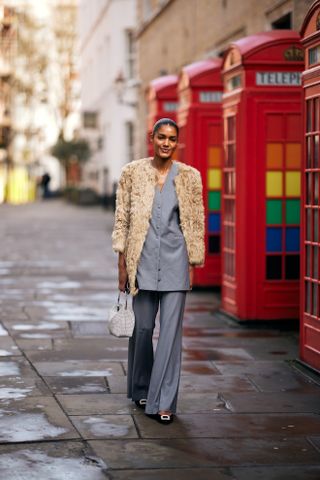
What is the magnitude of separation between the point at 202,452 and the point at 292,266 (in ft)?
16.6

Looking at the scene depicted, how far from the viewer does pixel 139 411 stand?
7.02 m

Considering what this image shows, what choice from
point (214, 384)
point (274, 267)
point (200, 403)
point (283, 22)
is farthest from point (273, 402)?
point (283, 22)

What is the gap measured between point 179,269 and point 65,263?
11.4 meters

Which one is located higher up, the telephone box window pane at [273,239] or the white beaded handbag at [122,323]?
the telephone box window pane at [273,239]

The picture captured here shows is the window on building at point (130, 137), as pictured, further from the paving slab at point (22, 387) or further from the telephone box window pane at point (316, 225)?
the paving slab at point (22, 387)

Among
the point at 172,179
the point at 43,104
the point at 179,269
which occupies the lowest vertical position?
the point at 179,269

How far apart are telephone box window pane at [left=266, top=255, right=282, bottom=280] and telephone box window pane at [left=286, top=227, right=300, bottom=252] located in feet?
0.48

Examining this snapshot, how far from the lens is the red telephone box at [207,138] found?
13.5 meters

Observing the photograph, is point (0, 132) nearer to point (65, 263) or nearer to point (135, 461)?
point (65, 263)

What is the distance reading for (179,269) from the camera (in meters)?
6.82

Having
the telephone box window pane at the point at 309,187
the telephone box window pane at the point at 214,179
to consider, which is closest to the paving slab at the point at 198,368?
the telephone box window pane at the point at 309,187

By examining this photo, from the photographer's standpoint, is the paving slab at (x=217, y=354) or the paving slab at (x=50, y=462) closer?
the paving slab at (x=50, y=462)

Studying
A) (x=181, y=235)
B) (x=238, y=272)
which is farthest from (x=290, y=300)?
(x=181, y=235)

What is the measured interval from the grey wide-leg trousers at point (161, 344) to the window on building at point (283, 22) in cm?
757
